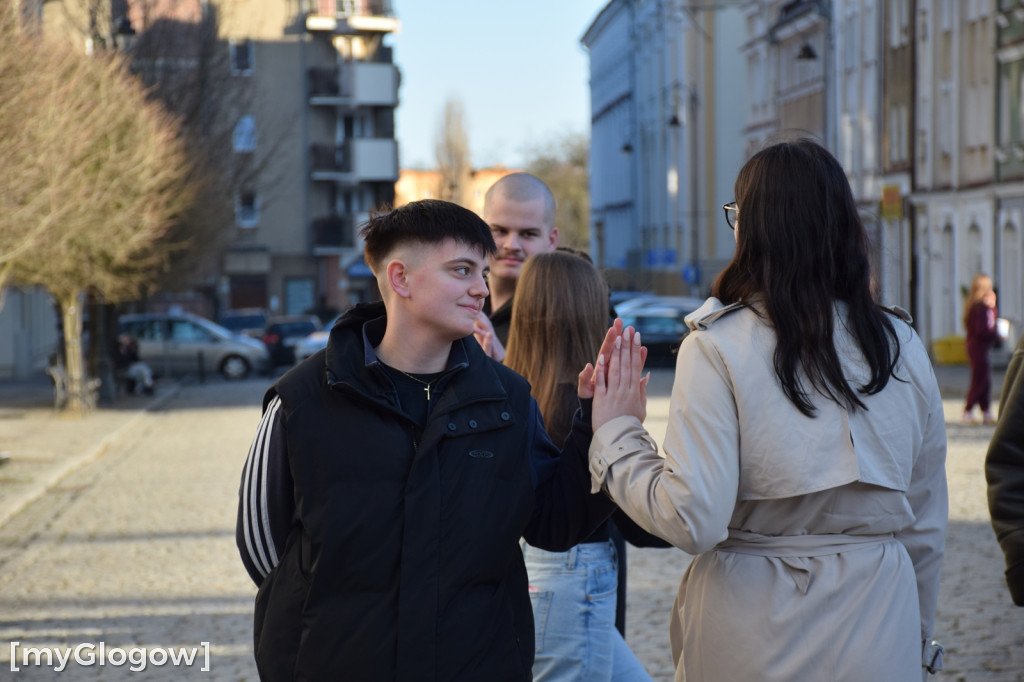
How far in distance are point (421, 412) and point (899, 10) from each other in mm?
40431

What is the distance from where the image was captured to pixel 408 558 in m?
3.06

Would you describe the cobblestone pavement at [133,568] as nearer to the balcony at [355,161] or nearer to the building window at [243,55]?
the building window at [243,55]

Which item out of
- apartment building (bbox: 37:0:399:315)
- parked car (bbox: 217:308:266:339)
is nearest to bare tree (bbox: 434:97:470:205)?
apartment building (bbox: 37:0:399:315)

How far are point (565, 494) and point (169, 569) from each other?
7.33 m

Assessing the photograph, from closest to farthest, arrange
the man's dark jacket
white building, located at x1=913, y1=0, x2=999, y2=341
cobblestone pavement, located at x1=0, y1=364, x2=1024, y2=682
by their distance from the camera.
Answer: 1. the man's dark jacket
2. cobblestone pavement, located at x1=0, y1=364, x2=1024, y2=682
3. white building, located at x1=913, y1=0, x2=999, y2=341

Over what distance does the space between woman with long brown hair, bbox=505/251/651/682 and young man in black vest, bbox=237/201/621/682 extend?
796 millimetres

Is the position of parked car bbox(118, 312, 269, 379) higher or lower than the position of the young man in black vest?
lower

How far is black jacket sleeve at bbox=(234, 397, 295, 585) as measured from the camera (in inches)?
127

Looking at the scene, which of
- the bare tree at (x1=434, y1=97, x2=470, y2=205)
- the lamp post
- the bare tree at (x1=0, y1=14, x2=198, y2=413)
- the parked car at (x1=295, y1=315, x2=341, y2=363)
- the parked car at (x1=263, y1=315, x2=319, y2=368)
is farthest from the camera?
the bare tree at (x1=434, y1=97, x2=470, y2=205)

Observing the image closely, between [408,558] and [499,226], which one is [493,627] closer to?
[408,558]

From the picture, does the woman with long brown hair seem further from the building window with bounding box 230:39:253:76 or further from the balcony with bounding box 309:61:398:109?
the balcony with bounding box 309:61:398:109

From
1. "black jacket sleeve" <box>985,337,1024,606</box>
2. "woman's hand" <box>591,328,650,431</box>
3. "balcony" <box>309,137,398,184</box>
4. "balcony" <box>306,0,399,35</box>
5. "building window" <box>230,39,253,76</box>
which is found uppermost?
"balcony" <box>306,0,399,35</box>

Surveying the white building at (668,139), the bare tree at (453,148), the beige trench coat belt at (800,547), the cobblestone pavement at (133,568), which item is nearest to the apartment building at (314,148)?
the white building at (668,139)

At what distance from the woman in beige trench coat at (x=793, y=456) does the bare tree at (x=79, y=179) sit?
12497 mm
